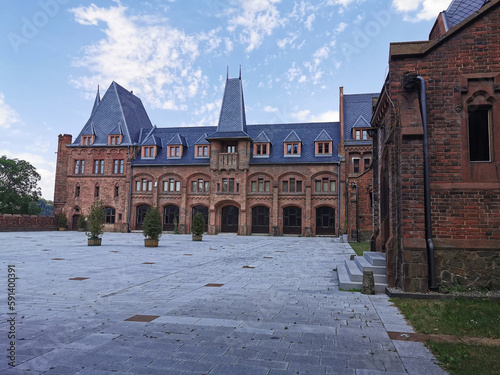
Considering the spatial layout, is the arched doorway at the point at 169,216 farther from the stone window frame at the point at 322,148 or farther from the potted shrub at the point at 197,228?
the stone window frame at the point at 322,148


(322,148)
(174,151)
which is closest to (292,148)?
(322,148)

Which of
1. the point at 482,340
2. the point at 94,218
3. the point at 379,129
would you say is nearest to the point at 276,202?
the point at 94,218

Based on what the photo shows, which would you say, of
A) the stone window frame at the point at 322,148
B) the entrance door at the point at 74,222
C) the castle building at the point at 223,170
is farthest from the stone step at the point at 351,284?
the entrance door at the point at 74,222

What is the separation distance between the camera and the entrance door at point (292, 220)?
37719mm

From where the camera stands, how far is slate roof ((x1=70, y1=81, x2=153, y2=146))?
142 ft

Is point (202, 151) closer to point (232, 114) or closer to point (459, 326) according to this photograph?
point (232, 114)

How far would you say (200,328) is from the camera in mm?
5281

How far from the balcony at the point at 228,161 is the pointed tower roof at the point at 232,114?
1965 mm

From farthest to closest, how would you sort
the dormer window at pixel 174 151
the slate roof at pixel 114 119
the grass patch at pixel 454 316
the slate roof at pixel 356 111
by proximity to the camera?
the slate roof at pixel 114 119
the dormer window at pixel 174 151
the slate roof at pixel 356 111
the grass patch at pixel 454 316

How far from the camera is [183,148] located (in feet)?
139

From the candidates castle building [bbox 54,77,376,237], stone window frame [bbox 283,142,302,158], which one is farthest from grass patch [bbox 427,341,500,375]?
stone window frame [bbox 283,142,302,158]

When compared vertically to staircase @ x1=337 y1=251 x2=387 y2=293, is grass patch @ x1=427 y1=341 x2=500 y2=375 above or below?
below

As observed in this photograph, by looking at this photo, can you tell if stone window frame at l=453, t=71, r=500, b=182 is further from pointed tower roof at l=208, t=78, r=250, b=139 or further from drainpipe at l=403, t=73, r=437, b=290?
pointed tower roof at l=208, t=78, r=250, b=139

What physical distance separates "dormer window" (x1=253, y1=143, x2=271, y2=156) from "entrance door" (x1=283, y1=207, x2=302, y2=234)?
668 cm
